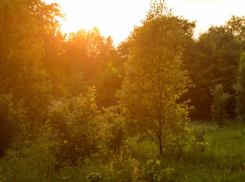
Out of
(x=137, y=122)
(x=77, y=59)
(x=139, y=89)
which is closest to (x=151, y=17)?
(x=139, y=89)

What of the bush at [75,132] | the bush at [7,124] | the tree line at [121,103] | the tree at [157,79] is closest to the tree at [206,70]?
the tree line at [121,103]

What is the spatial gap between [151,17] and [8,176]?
27.9 feet

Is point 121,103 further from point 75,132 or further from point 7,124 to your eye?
point 7,124

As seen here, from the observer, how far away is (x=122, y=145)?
10.9 meters

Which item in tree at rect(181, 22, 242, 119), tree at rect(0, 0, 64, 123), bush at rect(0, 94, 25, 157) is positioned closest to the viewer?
bush at rect(0, 94, 25, 157)

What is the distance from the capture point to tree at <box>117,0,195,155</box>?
981cm

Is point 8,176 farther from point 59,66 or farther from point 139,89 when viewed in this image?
point 59,66

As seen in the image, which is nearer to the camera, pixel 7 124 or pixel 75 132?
pixel 75 132

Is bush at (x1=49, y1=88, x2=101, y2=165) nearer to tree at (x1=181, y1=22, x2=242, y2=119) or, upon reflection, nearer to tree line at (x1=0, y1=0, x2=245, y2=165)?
tree line at (x1=0, y1=0, x2=245, y2=165)

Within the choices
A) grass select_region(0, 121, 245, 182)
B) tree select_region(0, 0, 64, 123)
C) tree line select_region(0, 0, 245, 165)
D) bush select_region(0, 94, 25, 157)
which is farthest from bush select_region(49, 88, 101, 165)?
tree select_region(0, 0, 64, 123)

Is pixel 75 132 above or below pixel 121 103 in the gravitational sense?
below

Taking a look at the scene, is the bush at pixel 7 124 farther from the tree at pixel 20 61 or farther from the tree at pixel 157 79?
the tree at pixel 20 61

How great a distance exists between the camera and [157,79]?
10.1 metres

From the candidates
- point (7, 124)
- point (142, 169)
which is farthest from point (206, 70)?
point (142, 169)
